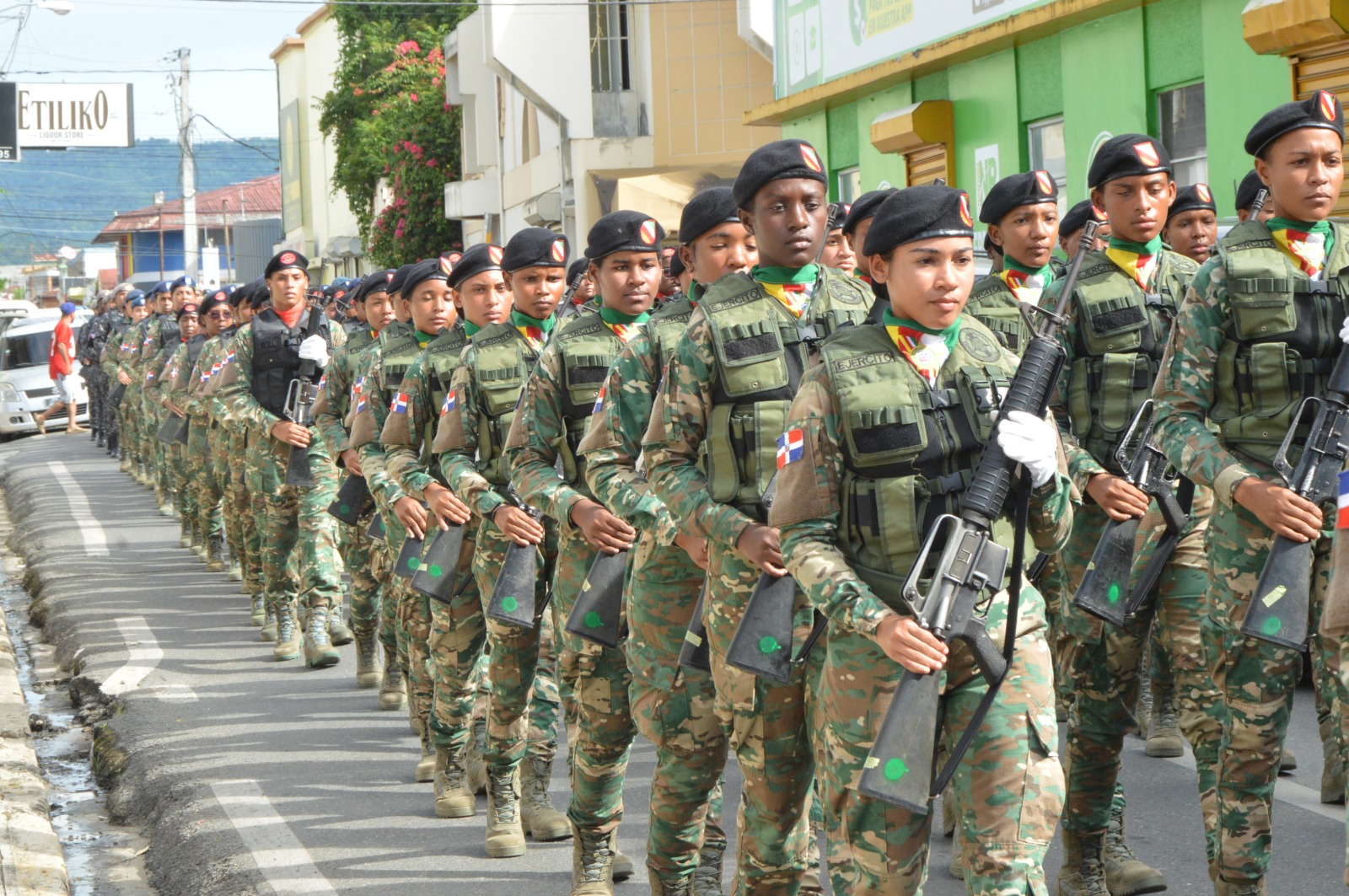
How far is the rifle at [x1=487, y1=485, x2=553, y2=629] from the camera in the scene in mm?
6500

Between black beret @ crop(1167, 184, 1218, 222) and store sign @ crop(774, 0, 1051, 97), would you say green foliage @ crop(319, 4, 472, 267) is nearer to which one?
store sign @ crop(774, 0, 1051, 97)

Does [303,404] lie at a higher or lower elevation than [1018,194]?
lower

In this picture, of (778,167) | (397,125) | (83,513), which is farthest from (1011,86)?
(397,125)

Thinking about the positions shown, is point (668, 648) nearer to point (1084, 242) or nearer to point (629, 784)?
point (1084, 242)

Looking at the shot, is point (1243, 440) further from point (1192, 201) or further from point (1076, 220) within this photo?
point (1076, 220)

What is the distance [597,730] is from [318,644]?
18.3 ft

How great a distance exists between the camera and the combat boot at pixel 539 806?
698 cm

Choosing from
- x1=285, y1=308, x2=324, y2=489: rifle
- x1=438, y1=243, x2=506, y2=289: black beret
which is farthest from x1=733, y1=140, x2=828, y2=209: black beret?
x1=285, y1=308, x2=324, y2=489: rifle

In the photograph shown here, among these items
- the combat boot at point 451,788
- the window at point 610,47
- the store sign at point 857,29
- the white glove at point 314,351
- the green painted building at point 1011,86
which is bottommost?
the combat boot at point 451,788

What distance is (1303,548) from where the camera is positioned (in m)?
4.88

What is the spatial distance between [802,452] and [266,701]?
6533mm

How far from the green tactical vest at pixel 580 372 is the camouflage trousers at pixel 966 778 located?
2236 mm

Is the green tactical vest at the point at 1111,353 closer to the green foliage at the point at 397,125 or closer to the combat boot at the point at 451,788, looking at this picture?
the combat boot at the point at 451,788

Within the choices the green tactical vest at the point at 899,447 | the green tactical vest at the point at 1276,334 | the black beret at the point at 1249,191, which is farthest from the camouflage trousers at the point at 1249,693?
the black beret at the point at 1249,191
